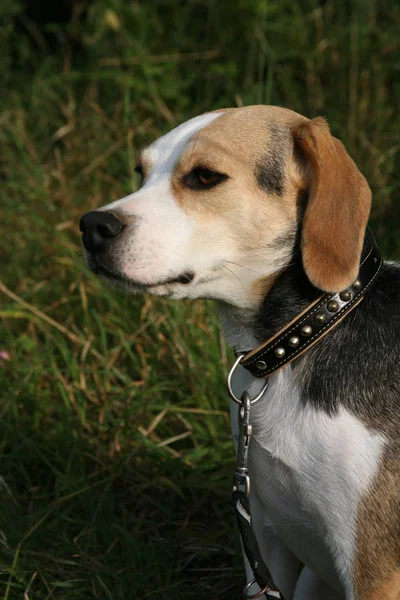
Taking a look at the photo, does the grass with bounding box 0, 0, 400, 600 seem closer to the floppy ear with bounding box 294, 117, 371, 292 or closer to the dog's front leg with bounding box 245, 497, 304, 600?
the dog's front leg with bounding box 245, 497, 304, 600

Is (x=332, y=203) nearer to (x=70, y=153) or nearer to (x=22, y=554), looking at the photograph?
(x=22, y=554)

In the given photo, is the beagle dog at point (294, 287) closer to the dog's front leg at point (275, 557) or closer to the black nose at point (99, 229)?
the black nose at point (99, 229)

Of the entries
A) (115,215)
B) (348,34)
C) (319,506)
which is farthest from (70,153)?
(319,506)

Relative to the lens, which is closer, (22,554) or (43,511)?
(22,554)

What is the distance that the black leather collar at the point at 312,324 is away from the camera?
8.49ft

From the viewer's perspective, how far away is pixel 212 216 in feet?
8.68

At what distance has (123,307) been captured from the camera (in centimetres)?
457

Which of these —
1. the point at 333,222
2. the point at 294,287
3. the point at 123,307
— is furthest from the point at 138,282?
the point at 123,307

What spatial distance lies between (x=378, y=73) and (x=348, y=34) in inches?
15.0

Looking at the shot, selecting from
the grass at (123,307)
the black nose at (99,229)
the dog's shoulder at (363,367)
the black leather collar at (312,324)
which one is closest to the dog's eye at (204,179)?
the black nose at (99,229)

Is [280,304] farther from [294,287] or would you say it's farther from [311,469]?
[311,469]

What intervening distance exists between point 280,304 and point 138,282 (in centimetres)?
47

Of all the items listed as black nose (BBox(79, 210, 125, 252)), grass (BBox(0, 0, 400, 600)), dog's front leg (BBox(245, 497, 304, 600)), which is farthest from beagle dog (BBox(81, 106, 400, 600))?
grass (BBox(0, 0, 400, 600))

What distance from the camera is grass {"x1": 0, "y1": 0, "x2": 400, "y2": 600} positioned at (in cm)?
348
